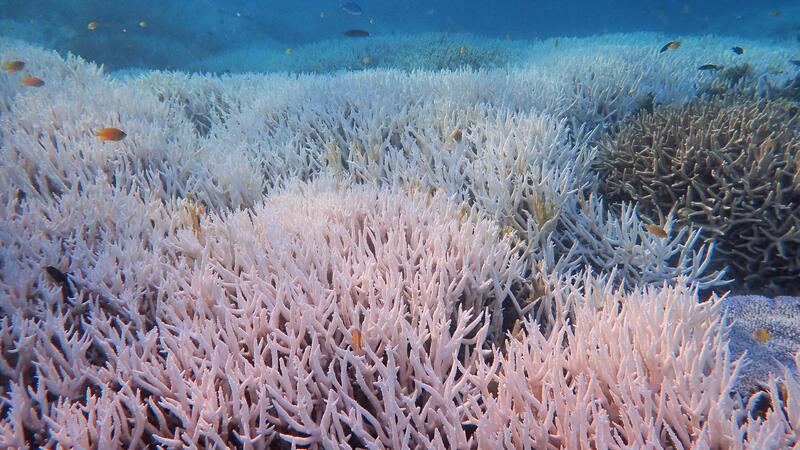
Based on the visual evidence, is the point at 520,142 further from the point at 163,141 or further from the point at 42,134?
the point at 42,134

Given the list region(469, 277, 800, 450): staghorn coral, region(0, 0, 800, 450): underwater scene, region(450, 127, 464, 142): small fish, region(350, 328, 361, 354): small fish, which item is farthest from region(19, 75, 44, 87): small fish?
region(469, 277, 800, 450): staghorn coral

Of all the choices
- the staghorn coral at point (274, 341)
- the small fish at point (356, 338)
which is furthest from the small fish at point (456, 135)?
the small fish at point (356, 338)

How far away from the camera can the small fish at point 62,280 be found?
276 centimetres

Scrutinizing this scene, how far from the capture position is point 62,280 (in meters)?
2.82

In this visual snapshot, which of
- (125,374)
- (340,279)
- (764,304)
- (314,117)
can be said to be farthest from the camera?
(314,117)

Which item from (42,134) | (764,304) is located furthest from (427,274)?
(42,134)

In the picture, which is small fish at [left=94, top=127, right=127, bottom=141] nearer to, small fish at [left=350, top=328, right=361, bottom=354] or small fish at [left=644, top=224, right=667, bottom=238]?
small fish at [left=350, top=328, right=361, bottom=354]

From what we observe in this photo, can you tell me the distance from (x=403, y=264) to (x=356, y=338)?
0.69 m

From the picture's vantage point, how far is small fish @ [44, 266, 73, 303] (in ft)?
9.06

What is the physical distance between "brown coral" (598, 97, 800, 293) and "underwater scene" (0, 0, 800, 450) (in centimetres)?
3

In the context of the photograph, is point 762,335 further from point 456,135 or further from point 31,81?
point 31,81

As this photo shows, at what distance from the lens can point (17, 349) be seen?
7.41 feet

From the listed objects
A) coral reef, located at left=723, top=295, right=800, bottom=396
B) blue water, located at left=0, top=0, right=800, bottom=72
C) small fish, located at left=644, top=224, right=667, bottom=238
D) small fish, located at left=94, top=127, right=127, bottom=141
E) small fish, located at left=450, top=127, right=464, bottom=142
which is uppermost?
blue water, located at left=0, top=0, right=800, bottom=72

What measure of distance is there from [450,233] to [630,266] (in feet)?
5.84
